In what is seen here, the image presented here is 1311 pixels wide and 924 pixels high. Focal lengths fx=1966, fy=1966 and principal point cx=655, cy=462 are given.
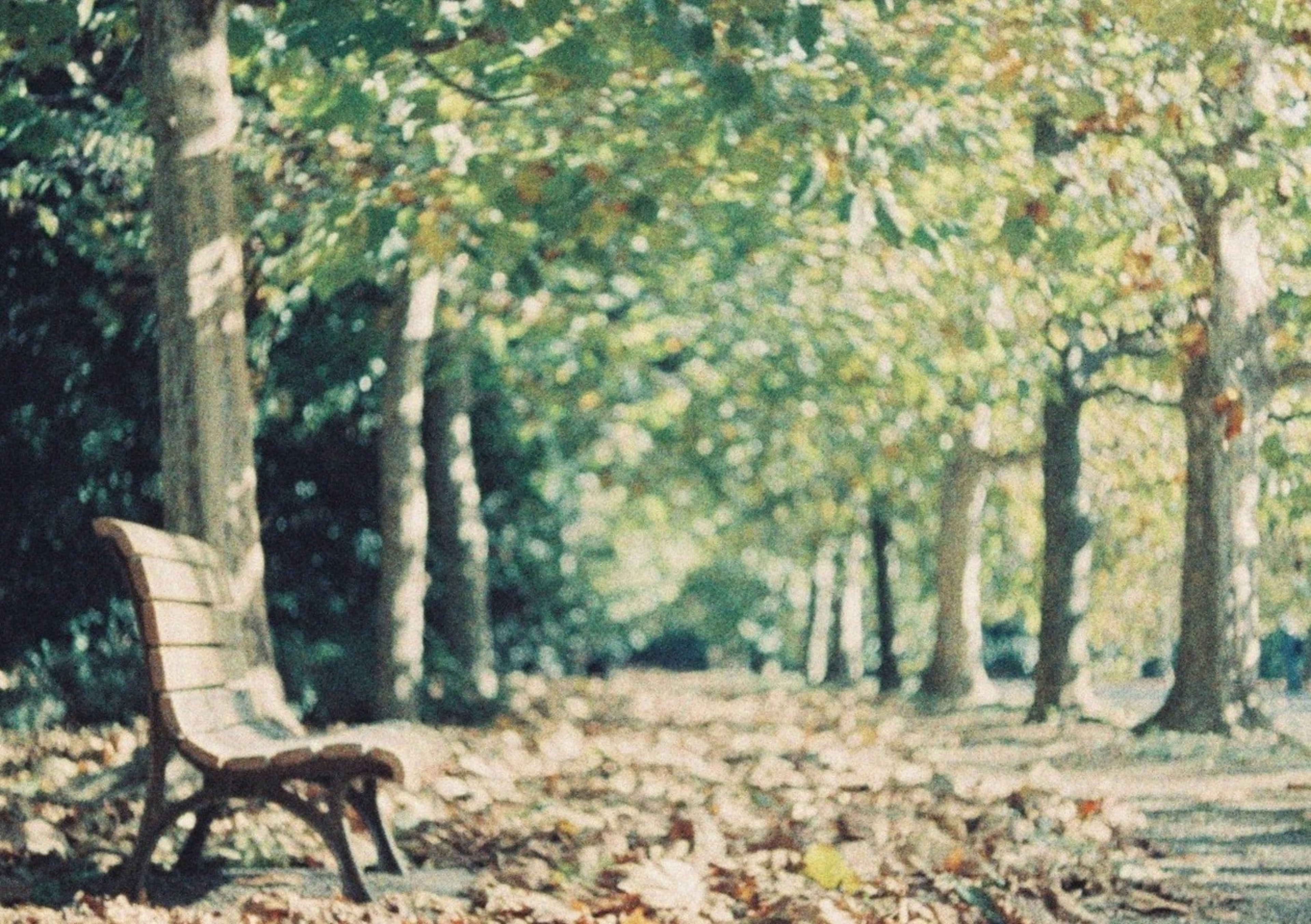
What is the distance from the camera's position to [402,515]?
13.5m

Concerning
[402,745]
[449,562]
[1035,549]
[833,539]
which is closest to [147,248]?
[449,562]

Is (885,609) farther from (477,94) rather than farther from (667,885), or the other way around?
(667,885)

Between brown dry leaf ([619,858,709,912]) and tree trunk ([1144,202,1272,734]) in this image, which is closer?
brown dry leaf ([619,858,709,912])

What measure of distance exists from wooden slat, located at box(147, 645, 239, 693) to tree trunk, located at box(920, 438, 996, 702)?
42.5 feet

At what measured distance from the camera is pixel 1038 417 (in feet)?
63.1

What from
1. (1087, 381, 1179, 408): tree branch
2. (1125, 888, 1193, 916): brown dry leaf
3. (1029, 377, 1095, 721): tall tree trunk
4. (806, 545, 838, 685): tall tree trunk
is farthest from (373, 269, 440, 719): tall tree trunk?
(806, 545, 838, 685): tall tree trunk

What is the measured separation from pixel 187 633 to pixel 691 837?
2243 mm

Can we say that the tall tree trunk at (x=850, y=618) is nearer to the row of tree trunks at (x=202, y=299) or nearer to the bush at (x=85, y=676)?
the bush at (x=85, y=676)

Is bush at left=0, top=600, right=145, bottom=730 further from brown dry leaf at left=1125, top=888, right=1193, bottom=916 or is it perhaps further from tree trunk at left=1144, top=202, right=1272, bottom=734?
brown dry leaf at left=1125, top=888, right=1193, bottom=916

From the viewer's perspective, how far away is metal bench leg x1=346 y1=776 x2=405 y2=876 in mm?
6781

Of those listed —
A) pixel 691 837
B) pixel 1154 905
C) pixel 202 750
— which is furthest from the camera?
pixel 691 837

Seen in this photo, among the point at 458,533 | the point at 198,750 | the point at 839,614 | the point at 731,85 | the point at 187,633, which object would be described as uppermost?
the point at 731,85

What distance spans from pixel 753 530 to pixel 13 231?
60.9 feet

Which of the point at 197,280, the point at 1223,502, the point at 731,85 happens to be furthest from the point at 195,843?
the point at 1223,502
